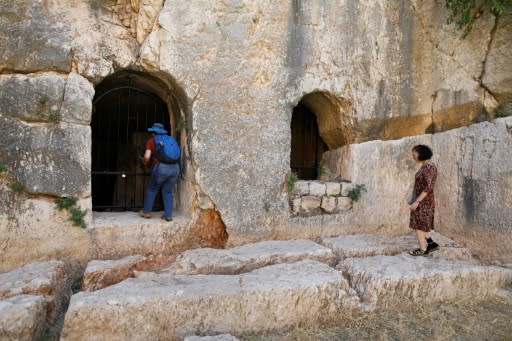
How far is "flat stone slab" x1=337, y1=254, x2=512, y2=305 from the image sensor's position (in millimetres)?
3453

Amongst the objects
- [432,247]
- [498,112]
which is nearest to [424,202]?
[432,247]

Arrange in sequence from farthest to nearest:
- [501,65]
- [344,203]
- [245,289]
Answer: [344,203] → [501,65] → [245,289]

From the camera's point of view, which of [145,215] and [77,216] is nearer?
[77,216]

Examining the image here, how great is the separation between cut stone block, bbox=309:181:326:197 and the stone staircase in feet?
2.97

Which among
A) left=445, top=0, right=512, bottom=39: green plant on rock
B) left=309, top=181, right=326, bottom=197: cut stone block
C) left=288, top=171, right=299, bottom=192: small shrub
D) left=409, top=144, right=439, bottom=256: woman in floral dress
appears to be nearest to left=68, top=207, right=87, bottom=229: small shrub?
left=288, top=171, right=299, bottom=192: small shrub

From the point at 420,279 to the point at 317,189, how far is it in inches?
73.0

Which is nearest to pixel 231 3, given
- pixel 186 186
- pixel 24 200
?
pixel 186 186

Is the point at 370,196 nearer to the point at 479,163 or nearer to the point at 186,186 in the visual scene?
the point at 479,163

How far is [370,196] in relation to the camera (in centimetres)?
517

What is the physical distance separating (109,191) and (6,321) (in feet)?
21.0

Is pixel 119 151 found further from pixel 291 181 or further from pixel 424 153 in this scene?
pixel 424 153

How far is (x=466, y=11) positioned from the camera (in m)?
4.86

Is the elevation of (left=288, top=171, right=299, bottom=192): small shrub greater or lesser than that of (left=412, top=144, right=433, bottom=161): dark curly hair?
lesser

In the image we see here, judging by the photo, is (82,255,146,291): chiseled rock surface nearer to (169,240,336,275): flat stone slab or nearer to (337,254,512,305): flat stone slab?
(169,240,336,275): flat stone slab
